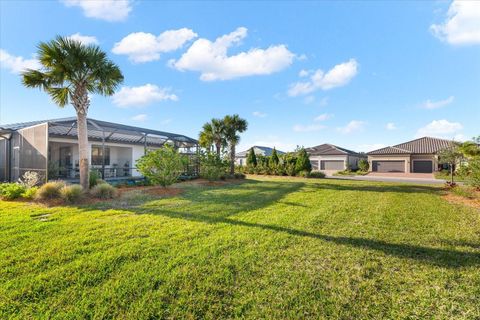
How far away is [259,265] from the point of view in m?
3.51

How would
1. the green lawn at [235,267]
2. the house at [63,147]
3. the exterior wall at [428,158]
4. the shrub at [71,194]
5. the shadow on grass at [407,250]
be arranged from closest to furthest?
the green lawn at [235,267]
the shadow on grass at [407,250]
the shrub at [71,194]
the house at [63,147]
the exterior wall at [428,158]

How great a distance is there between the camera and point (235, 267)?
3.42m

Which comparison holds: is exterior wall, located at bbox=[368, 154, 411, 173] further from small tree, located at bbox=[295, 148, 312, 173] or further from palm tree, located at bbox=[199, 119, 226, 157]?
palm tree, located at bbox=[199, 119, 226, 157]

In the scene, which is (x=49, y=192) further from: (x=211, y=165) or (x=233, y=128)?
(x=233, y=128)

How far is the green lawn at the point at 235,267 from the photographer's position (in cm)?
254

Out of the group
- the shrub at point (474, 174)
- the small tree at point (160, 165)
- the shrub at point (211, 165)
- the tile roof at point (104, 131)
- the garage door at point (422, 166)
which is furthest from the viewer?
the garage door at point (422, 166)

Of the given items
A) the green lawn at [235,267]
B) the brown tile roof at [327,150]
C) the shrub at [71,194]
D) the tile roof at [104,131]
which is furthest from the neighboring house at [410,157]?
the shrub at [71,194]

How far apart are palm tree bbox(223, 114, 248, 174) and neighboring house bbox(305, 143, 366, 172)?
1977 centimetres

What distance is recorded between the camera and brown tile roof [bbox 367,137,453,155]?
3241cm

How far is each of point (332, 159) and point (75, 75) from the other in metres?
36.4

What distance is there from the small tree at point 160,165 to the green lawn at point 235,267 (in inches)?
197

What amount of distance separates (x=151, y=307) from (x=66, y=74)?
33.7ft

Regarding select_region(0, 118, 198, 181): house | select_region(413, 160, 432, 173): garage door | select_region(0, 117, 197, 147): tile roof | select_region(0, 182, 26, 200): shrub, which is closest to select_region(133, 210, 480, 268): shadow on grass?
select_region(0, 182, 26, 200): shrub

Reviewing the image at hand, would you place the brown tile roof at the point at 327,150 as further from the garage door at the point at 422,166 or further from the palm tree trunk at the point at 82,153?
the palm tree trunk at the point at 82,153
